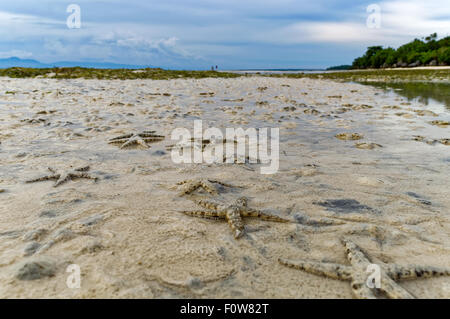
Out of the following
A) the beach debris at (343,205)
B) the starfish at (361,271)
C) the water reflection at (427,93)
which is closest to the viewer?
the starfish at (361,271)

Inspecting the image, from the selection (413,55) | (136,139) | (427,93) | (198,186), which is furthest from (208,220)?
(413,55)

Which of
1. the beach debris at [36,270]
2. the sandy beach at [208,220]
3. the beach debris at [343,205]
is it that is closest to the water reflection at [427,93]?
the sandy beach at [208,220]

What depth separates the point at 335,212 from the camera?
11.4 ft

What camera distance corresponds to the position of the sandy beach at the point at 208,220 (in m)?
2.28

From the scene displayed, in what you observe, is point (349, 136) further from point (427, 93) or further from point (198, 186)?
point (427, 93)

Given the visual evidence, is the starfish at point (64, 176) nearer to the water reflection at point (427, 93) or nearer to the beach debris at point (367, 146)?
the beach debris at point (367, 146)

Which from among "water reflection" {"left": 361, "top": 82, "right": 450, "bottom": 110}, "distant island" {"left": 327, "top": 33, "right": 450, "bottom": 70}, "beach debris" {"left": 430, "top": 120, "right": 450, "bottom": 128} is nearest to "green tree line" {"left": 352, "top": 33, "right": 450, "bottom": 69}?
"distant island" {"left": 327, "top": 33, "right": 450, "bottom": 70}

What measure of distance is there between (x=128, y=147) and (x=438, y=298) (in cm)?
537

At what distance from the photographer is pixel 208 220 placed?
10.6 ft

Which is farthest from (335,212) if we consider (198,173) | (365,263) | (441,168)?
(441,168)

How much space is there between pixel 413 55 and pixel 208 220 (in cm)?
9071

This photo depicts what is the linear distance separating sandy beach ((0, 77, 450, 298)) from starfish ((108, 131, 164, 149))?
16cm

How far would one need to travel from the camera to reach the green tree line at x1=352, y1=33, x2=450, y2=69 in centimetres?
6725
